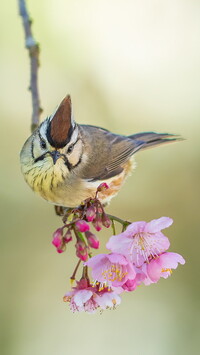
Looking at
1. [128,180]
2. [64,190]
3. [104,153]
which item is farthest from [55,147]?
[128,180]

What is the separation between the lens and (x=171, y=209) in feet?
24.3

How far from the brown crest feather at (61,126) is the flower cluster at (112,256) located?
30.6 inches

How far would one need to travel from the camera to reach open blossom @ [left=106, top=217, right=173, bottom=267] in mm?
2654

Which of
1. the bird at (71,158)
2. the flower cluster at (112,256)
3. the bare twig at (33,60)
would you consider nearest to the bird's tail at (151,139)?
the bird at (71,158)

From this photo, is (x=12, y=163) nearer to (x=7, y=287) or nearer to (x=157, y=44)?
(x=7, y=287)

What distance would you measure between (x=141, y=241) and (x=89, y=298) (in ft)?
1.30

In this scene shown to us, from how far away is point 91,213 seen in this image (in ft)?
8.99

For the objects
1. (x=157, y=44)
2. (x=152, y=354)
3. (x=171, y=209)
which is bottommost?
(x=152, y=354)

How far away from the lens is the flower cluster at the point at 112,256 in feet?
8.75

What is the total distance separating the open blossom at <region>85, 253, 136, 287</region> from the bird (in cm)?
110

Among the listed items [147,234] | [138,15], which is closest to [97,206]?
[147,234]

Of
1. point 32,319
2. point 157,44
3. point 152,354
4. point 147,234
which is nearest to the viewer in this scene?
point 147,234

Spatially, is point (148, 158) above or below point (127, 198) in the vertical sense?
above

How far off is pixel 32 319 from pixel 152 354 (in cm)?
157
